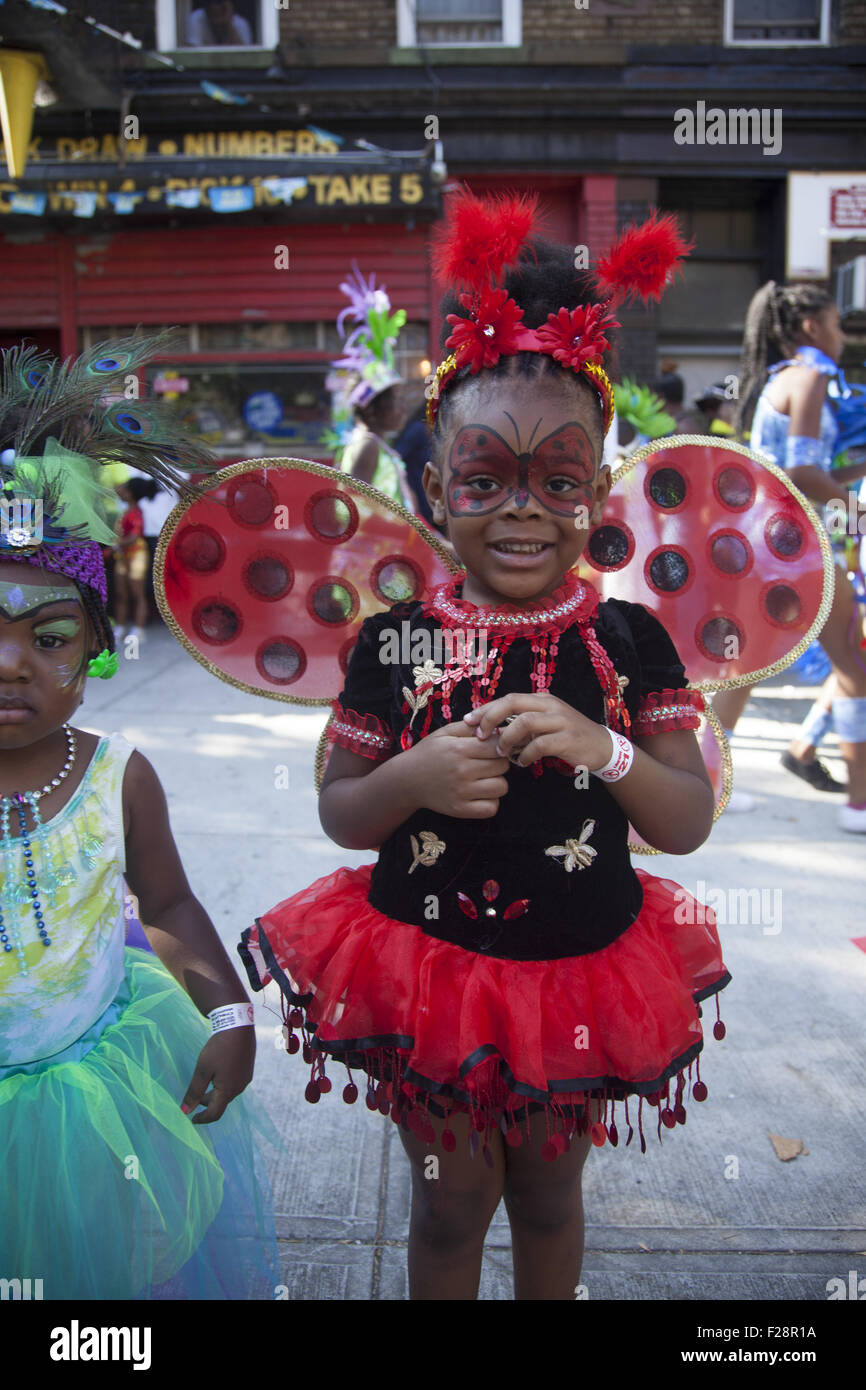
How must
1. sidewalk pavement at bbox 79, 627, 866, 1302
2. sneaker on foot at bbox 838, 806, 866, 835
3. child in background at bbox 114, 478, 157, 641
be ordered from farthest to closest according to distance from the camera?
child in background at bbox 114, 478, 157, 641 → sneaker on foot at bbox 838, 806, 866, 835 → sidewalk pavement at bbox 79, 627, 866, 1302

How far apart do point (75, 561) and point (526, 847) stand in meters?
0.83

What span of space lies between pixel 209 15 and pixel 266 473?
10766 mm

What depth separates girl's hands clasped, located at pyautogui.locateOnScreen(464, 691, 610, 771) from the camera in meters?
1.44

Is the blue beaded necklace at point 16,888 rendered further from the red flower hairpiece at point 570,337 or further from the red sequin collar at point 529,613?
the red flower hairpiece at point 570,337

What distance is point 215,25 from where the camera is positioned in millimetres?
10555

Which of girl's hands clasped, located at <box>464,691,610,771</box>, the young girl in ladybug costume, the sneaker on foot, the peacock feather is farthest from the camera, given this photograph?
the sneaker on foot

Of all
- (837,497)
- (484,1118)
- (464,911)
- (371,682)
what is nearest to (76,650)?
(371,682)

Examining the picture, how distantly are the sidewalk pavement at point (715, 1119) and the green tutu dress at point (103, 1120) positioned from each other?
9.5 inches

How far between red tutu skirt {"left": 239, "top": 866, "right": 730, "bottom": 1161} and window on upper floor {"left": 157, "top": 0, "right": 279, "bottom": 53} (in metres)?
11.1

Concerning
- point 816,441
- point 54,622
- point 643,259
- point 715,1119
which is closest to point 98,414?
point 54,622

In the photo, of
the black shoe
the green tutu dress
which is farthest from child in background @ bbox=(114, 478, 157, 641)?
the green tutu dress

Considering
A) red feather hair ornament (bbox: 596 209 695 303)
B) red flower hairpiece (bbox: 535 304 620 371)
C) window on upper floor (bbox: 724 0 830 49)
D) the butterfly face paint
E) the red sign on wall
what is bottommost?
the butterfly face paint

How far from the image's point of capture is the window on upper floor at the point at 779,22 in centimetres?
1035

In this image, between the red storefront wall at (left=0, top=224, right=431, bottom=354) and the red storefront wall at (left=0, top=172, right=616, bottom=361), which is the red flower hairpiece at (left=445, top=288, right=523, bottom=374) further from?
the red storefront wall at (left=0, top=224, right=431, bottom=354)
